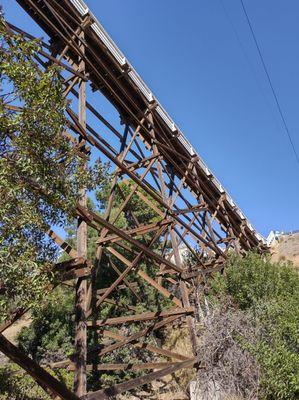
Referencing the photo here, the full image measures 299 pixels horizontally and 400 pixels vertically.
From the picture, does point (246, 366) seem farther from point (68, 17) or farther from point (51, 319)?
point (68, 17)

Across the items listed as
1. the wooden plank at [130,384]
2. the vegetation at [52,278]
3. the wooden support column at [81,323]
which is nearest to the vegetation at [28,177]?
the vegetation at [52,278]

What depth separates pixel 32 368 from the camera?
10.7 ft

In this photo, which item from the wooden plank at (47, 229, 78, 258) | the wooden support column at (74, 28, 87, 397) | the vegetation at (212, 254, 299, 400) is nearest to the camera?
the wooden support column at (74, 28, 87, 397)

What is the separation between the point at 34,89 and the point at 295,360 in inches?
199

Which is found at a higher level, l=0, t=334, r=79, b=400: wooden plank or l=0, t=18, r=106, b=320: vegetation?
l=0, t=18, r=106, b=320: vegetation

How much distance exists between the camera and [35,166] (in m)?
2.97

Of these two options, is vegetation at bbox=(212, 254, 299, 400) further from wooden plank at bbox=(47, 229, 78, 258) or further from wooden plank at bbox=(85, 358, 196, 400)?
wooden plank at bbox=(47, 229, 78, 258)

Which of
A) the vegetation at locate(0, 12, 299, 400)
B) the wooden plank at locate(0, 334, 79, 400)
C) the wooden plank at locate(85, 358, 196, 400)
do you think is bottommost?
the wooden plank at locate(0, 334, 79, 400)

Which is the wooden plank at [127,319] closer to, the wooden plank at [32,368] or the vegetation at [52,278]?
the vegetation at [52,278]

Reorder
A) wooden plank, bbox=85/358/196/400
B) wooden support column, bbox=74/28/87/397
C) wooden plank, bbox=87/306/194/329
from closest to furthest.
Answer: wooden support column, bbox=74/28/87/397 → wooden plank, bbox=85/358/196/400 → wooden plank, bbox=87/306/194/329

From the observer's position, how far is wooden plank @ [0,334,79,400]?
9.87 ft

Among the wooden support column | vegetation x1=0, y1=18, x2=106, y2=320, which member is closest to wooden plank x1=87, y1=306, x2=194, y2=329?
the wooden support column

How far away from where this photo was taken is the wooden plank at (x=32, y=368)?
3008 millimetres

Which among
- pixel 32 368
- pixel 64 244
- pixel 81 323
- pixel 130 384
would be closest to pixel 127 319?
pixel 130 384
